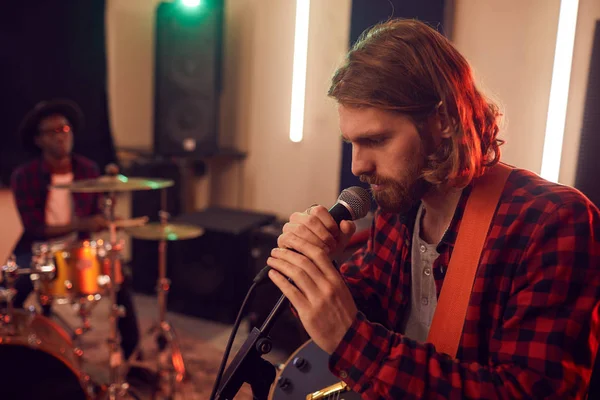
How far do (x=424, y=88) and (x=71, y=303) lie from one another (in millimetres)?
1857

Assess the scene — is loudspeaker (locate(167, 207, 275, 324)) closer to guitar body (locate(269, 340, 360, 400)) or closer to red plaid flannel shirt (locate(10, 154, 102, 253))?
red plaid flannel shirt (locate(10, 154, 102, 253))

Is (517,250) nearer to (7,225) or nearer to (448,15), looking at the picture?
(448,15)

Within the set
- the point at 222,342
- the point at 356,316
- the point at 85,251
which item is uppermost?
the point at 356,316

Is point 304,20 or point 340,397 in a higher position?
point 304,20

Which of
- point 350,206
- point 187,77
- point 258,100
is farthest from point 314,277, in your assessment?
point 258,100

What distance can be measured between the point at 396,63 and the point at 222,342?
2452 millimetres

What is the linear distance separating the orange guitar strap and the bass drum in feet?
4.93

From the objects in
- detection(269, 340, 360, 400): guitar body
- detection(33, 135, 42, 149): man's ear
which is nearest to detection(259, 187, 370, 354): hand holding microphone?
detection(269, 340, 360, 400): guitar body

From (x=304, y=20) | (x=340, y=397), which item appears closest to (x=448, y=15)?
(x=304, y=20)

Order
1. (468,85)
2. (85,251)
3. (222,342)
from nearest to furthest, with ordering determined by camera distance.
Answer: (468,85), (85,251), (222,342)

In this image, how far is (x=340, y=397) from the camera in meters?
1.21

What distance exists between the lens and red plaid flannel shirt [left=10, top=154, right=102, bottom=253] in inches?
115

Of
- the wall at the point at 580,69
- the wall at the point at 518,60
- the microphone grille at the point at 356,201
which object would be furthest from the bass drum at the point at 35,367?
the wall at the point at 580,69

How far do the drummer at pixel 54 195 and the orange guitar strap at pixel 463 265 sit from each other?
2.08m
